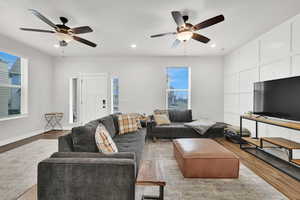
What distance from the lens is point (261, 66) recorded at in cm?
374

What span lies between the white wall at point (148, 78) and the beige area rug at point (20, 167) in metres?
2.23

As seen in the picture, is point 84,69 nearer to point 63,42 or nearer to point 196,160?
point 63,42

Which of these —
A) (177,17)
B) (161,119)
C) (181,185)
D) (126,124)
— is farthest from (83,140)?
(161,119)

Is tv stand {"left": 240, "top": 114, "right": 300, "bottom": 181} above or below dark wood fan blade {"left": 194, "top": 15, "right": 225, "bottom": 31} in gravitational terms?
below

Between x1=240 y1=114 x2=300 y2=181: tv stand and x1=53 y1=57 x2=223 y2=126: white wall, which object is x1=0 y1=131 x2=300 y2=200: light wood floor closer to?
x1=240 y1=114 x2=300 y2=181: tv stand

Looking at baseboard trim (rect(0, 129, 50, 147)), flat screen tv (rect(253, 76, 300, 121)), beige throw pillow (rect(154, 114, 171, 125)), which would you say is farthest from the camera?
beige throw pillow (rect(154, 114, 171, 125))

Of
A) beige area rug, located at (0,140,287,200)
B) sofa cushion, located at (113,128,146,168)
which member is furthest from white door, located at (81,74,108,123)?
sofa cushion, located at (113,128,146,168)

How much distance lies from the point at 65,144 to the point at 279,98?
3705 mm

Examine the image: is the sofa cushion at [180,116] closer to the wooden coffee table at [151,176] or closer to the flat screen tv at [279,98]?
the flat screen tv at [279,98]

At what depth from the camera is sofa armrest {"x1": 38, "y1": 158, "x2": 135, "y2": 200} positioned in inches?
49.1

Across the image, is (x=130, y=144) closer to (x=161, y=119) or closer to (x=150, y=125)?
(x=150, y=125)

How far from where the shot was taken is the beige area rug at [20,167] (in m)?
2.05

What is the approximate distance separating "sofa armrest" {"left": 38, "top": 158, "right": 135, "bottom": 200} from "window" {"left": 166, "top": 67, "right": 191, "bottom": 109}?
459 centimetres

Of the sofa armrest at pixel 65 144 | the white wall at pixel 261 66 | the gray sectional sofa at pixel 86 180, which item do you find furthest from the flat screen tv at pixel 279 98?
the sofa armrest at pixel 65 144
